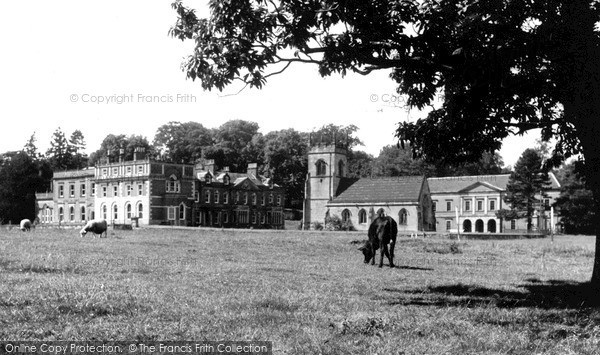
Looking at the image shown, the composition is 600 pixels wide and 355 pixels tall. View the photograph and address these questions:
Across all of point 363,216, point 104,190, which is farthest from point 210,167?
point 363,216

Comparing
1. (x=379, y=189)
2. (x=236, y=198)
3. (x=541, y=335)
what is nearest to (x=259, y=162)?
(x=236, y=198)

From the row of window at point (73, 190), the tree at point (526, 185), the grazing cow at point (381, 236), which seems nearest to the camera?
the grazing cow at point (381, 236)

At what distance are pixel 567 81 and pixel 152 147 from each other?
121 m

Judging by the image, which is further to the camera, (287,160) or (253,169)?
(287,160)

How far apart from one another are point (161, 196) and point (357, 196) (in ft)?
88.2

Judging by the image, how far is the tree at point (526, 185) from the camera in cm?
8681

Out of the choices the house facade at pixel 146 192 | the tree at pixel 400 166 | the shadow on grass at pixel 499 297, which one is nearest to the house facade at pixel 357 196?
the house facade at pixel 146 192

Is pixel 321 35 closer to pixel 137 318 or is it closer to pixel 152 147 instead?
pixel 137 318

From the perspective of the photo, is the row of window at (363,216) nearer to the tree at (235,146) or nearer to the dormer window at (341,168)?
the dormer window at (341,168)

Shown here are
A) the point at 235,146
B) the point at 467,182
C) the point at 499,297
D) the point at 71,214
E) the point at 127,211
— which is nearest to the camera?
the point at 499,297

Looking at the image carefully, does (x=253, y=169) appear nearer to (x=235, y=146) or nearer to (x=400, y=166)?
(x=235, y=146)

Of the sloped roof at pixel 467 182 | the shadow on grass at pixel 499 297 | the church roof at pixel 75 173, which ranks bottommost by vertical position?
the shadow on grass at pixel 499 297

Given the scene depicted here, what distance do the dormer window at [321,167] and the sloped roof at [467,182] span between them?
73.8ft

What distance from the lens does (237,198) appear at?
3939 inches
